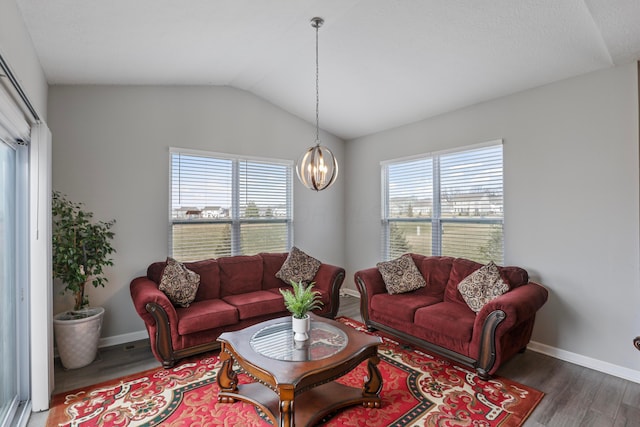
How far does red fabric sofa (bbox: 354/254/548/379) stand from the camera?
2.88 metres

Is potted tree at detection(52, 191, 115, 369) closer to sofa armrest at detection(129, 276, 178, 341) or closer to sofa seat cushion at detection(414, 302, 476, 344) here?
sofa armrest at detection(129, 276, 178, 341)

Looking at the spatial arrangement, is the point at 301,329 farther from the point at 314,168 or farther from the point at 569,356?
the point at 569,356

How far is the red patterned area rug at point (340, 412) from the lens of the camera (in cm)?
234

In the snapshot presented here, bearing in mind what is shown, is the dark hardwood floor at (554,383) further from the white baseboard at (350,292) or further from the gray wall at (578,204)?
the white baseboard at (350,292)

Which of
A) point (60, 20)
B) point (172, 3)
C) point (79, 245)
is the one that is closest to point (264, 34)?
point (172, 3)

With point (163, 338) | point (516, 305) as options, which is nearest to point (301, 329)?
point (163, 338)

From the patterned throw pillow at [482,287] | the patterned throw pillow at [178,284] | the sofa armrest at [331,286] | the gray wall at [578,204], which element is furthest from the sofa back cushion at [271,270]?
the gray wall at [578,204]

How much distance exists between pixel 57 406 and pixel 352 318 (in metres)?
3.25

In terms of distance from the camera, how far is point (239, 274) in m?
4.25

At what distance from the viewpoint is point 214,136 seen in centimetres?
451

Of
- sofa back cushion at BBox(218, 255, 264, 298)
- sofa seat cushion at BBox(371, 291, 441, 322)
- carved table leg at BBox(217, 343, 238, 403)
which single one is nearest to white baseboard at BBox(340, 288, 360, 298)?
sofa seat cushion at BBox(371, 291, 441, 322)

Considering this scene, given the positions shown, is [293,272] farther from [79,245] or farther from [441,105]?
[441,105]

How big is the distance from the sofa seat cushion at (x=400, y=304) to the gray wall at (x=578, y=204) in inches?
44.1

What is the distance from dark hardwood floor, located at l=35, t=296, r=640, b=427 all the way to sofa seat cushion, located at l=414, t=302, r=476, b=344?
51 cm
